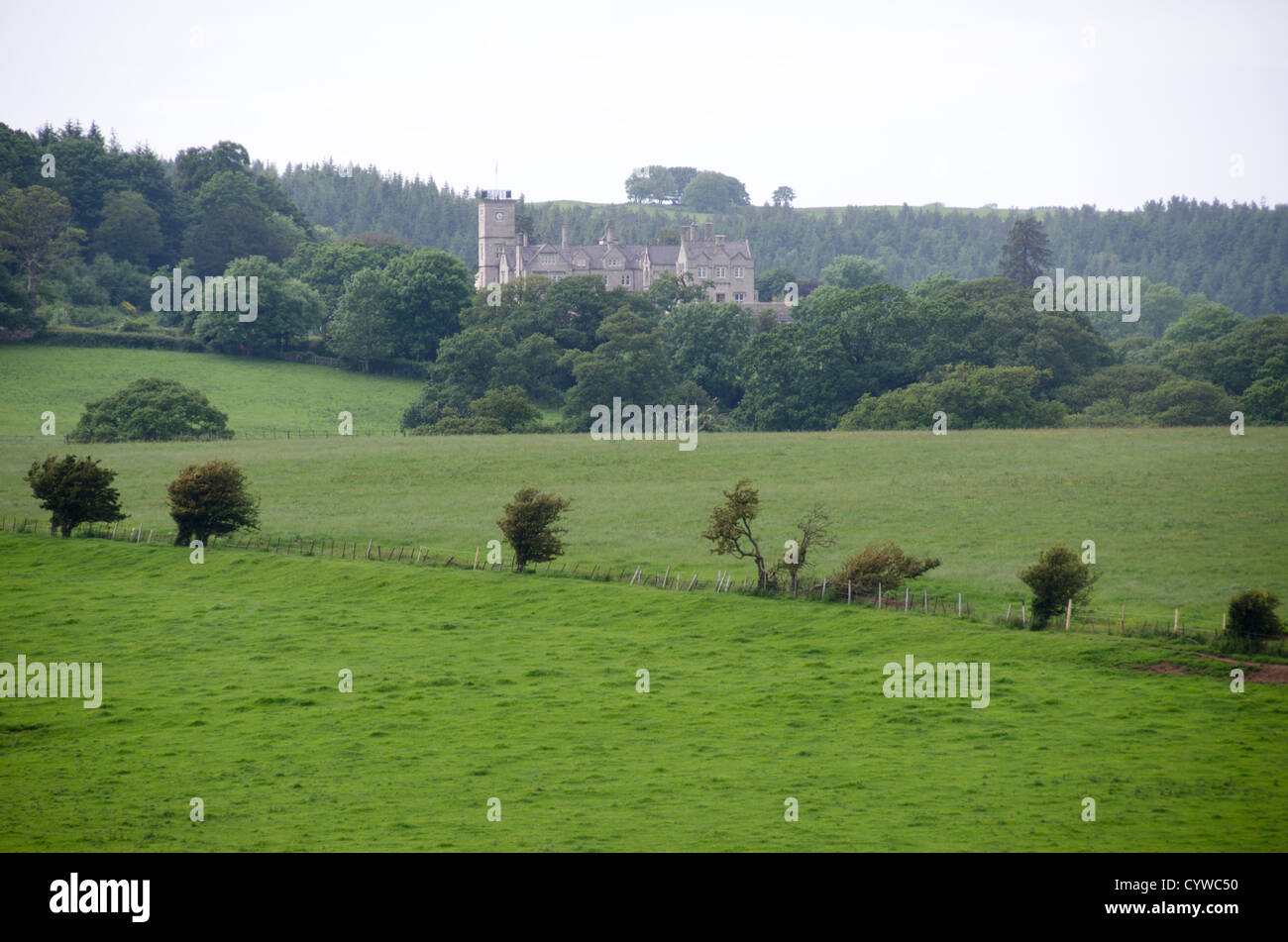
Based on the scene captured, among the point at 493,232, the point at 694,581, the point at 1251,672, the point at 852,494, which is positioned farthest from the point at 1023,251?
A: the point at 1251,672

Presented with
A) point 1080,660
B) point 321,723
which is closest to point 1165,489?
point 1080,660

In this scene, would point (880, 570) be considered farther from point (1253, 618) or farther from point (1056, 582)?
point (1253, 618)

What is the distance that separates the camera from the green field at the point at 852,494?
56188mm

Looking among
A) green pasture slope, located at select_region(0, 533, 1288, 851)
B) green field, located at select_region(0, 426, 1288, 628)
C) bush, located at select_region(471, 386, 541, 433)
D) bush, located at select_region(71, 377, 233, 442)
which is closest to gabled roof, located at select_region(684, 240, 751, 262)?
bush, located at select_region(471, 386, 541, 433)

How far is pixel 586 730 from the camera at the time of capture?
3772 cm

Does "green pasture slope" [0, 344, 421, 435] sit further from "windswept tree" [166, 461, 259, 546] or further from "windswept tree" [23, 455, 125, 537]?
"windswept tree" [166, 461, 259, 546]

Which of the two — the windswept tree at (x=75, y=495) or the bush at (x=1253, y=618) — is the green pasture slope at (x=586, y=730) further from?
the windswept tree at (x=75, y=495)

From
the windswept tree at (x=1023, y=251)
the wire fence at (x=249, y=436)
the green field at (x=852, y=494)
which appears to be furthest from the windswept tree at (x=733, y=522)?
the windswept tree at (x=1023, y=251)

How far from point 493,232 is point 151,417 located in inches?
3316

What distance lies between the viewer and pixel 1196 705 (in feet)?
126

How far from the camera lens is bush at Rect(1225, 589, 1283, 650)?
4375 centimetres

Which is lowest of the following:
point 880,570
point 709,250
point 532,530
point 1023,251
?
point 880,570

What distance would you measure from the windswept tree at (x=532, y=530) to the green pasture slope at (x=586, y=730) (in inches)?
80.2

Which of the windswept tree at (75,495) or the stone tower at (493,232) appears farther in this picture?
the stone tower at (493,232)
